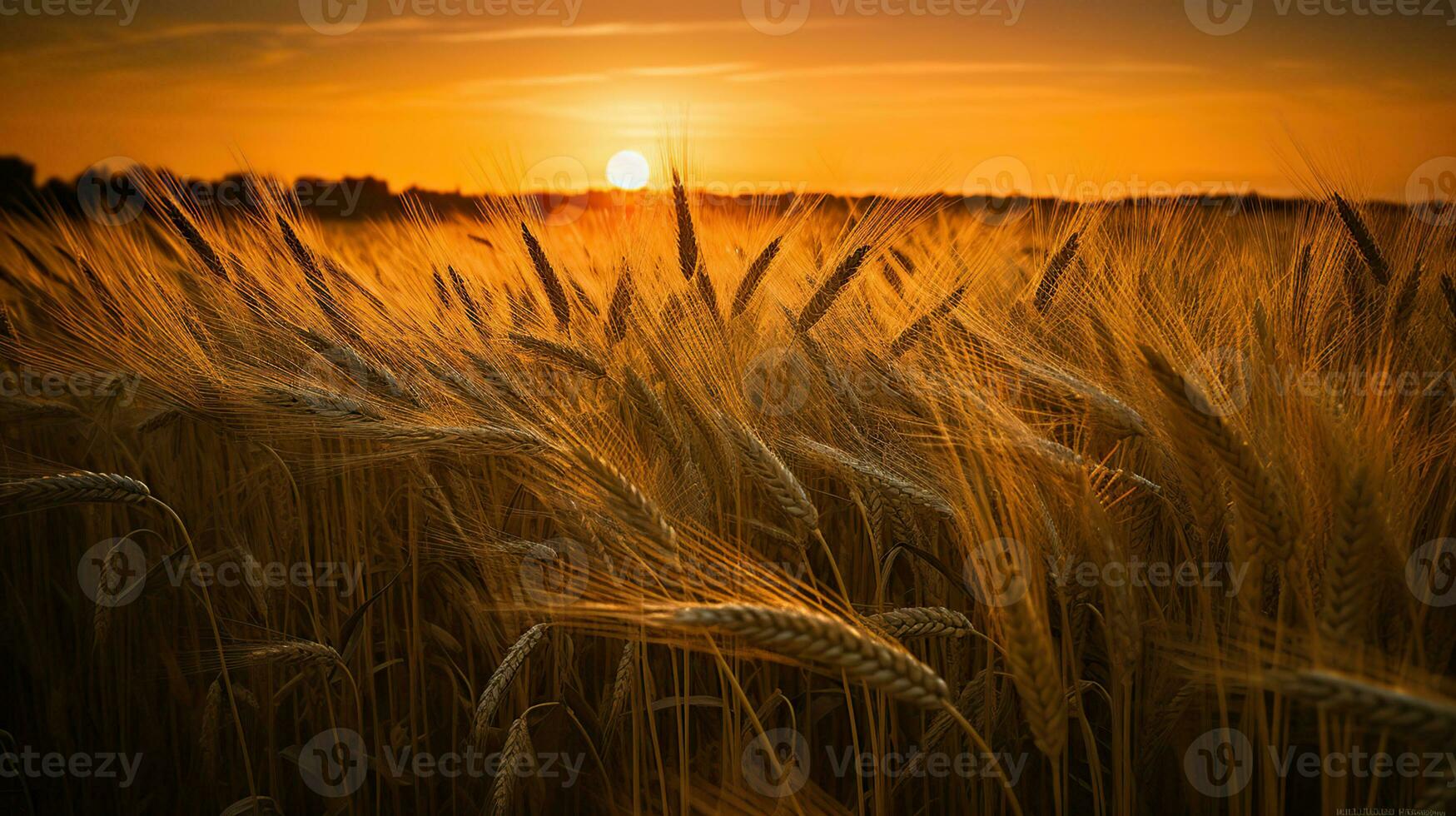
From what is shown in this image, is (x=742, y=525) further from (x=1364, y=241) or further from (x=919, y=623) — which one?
(x=1364, y=241)

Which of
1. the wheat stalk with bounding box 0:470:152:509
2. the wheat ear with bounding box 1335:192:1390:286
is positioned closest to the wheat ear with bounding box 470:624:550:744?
the wheat stalk with bounding box 0:470:152:509

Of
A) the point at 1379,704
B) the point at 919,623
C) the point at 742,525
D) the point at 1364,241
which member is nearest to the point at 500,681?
the point at 742,525

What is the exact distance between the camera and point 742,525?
6.56ft

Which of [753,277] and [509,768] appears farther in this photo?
[753,277]

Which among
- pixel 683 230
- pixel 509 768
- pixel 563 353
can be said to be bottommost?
pixel 509 768

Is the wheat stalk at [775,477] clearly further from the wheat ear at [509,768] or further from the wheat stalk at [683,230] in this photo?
the wheat stalk at [683,230]

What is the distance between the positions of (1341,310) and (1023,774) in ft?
5.78

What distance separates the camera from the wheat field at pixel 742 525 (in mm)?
1209

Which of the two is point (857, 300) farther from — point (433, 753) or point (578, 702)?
point (433, 753)

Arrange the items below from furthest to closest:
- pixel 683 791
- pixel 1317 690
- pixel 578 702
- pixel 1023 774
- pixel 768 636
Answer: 1. pixel 578 702
2. pixel 1023 774
3. pixel 683 791
4. pixel 768 636
5. pixel 1317 690

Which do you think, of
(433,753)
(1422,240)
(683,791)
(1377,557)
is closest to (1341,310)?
(1422,240)

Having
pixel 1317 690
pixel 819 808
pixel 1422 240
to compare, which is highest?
pixel 1422 240

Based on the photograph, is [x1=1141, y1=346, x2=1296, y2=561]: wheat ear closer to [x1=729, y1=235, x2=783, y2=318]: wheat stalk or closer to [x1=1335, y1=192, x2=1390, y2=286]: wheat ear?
[x1=729, y1=235, x2=783, y2=318]: wheat stalk

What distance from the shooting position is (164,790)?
2.08 metres
